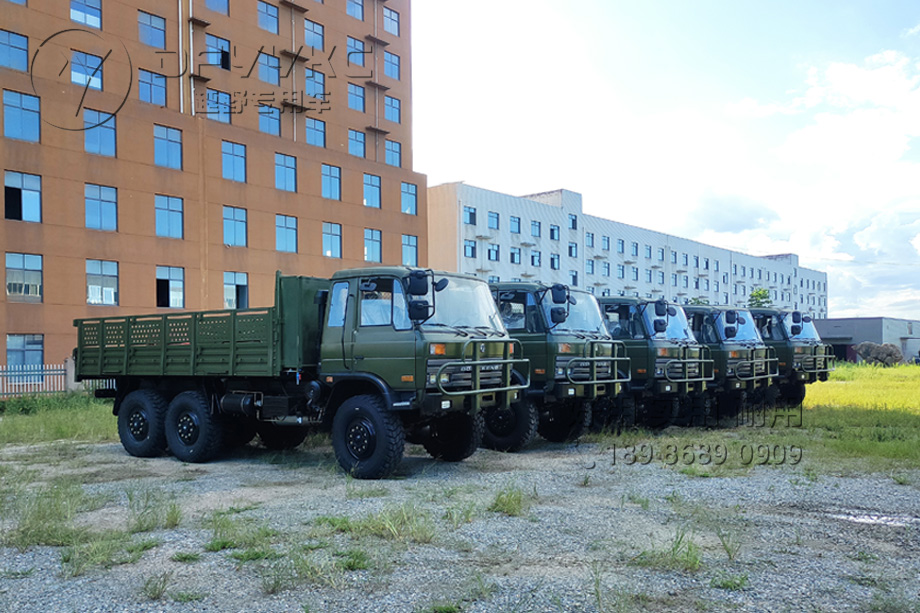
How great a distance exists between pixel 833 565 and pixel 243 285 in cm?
3608

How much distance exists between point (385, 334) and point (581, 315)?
15.4ft

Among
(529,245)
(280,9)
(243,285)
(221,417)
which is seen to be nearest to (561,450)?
(221,417)

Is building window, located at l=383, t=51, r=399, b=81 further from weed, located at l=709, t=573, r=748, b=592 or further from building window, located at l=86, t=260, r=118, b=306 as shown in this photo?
weed, located at l=709, t=573, r=748, b=592

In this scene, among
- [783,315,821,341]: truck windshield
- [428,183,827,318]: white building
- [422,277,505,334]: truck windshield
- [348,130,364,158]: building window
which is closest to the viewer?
[422,277,505,334]: truck windshield

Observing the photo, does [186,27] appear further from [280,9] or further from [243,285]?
[243,285]

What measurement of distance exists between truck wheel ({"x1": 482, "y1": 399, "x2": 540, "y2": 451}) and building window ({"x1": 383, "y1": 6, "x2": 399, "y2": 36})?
130 feet

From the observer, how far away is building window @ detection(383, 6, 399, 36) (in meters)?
47.8

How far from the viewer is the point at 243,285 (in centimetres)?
3953

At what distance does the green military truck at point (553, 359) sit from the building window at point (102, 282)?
85.2 ft

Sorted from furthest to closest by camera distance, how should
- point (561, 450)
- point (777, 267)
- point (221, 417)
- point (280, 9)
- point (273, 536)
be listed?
point (777, 267) → point (280, 9) → point (561, 450) → point (221, 417) → point (273, 536)

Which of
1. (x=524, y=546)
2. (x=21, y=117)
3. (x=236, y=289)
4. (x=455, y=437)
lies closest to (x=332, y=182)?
(x=236, y=289)

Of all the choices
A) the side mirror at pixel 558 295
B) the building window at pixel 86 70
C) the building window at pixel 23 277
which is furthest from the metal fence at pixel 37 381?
the side mirror at pixel 558 295

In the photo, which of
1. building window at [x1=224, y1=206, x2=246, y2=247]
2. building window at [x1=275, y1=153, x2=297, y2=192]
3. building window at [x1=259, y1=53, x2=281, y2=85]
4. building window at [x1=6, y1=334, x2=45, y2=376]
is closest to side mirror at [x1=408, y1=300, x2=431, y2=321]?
building window at [x1=6, y1=334, x2=45, y2=376]

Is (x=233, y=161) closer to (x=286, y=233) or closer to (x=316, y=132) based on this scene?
(x=286, y=233)
